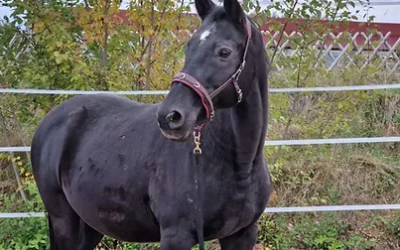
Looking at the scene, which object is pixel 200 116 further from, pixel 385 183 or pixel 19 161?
pixel 385 183

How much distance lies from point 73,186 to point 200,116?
109cm

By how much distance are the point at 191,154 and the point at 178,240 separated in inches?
13.9

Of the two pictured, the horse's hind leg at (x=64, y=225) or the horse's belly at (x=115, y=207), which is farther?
the horse's hind leg at (x=64, y=225)

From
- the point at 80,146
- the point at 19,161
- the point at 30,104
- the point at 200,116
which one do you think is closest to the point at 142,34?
the point at 30,104

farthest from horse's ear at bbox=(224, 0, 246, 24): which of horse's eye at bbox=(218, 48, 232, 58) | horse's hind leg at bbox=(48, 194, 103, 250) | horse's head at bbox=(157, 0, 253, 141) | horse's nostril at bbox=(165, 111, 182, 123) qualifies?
horse's hind leg at bbox=(48, 194, 103, 250)

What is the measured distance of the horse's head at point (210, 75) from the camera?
213cm

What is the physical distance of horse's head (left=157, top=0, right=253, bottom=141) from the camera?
2.13m

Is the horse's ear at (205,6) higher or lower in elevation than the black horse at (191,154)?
higher

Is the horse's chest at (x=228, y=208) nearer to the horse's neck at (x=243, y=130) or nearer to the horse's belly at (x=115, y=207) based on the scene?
the horse's neck at (x=243, y=130)

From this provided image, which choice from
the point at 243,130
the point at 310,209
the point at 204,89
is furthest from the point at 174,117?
the point at 310,209

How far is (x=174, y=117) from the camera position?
211 cm

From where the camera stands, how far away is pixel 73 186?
303 cm

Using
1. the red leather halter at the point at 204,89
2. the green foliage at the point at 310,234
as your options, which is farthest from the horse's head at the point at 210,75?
the green foliage at the point at 310,234

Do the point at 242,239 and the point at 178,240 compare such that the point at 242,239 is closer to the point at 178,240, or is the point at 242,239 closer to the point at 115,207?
the point at 178,240
